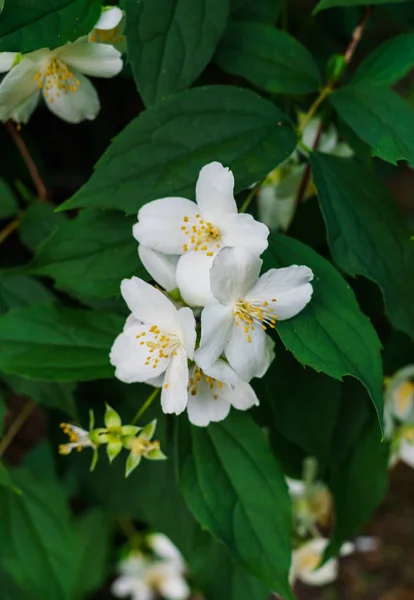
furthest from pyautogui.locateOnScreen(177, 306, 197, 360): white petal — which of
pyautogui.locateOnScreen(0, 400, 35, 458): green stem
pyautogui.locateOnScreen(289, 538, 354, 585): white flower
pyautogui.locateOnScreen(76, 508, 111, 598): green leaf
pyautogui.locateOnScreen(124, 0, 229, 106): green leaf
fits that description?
pyautogui.locateOnScreen(76, 508, 111, 598): green leaf

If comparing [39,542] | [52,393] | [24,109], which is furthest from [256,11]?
[39,542]

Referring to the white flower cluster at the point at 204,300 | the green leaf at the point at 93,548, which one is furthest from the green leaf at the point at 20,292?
the green leaf at the point at 93,548

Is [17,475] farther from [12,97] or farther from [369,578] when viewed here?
[369,578]

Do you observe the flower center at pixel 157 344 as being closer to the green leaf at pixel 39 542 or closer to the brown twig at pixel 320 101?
the brown twig at pixel 320 101

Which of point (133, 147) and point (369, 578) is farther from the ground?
point (133, 147)

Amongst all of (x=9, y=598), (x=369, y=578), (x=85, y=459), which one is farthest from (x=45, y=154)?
(x=369, y=578)

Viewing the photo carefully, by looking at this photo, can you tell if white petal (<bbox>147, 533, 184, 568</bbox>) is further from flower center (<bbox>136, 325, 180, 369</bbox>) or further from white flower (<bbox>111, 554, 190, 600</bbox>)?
flower center (<bbox>136, 325, 180, 369</bbox>)
